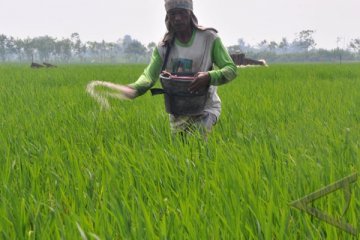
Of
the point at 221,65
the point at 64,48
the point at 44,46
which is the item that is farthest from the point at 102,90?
the point at 44,46

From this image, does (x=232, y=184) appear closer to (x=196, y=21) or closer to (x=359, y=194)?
(x=359, y=194)

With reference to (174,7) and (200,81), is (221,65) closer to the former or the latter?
(200,81)

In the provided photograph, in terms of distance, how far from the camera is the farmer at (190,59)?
1896 millimetres

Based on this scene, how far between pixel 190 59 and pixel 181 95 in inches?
9.8

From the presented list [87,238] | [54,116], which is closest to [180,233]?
[87,238]

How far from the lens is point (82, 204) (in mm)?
1210

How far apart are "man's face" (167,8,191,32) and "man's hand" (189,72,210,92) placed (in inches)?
10.9

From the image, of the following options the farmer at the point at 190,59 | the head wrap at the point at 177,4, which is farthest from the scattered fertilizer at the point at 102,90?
the head wrap at the point at 177,4

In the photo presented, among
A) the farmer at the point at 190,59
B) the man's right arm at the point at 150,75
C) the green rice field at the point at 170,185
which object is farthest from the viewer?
the man's right arm at the point at 150,75

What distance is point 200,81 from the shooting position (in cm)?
178

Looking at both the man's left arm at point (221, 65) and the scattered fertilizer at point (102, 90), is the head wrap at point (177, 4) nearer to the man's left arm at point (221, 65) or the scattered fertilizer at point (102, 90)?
the man's left arm at point (221, 65)

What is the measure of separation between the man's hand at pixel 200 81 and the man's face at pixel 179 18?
0.91 feet

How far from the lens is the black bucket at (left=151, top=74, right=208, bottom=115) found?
1.80 m

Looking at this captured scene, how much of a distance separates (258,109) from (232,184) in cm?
209
